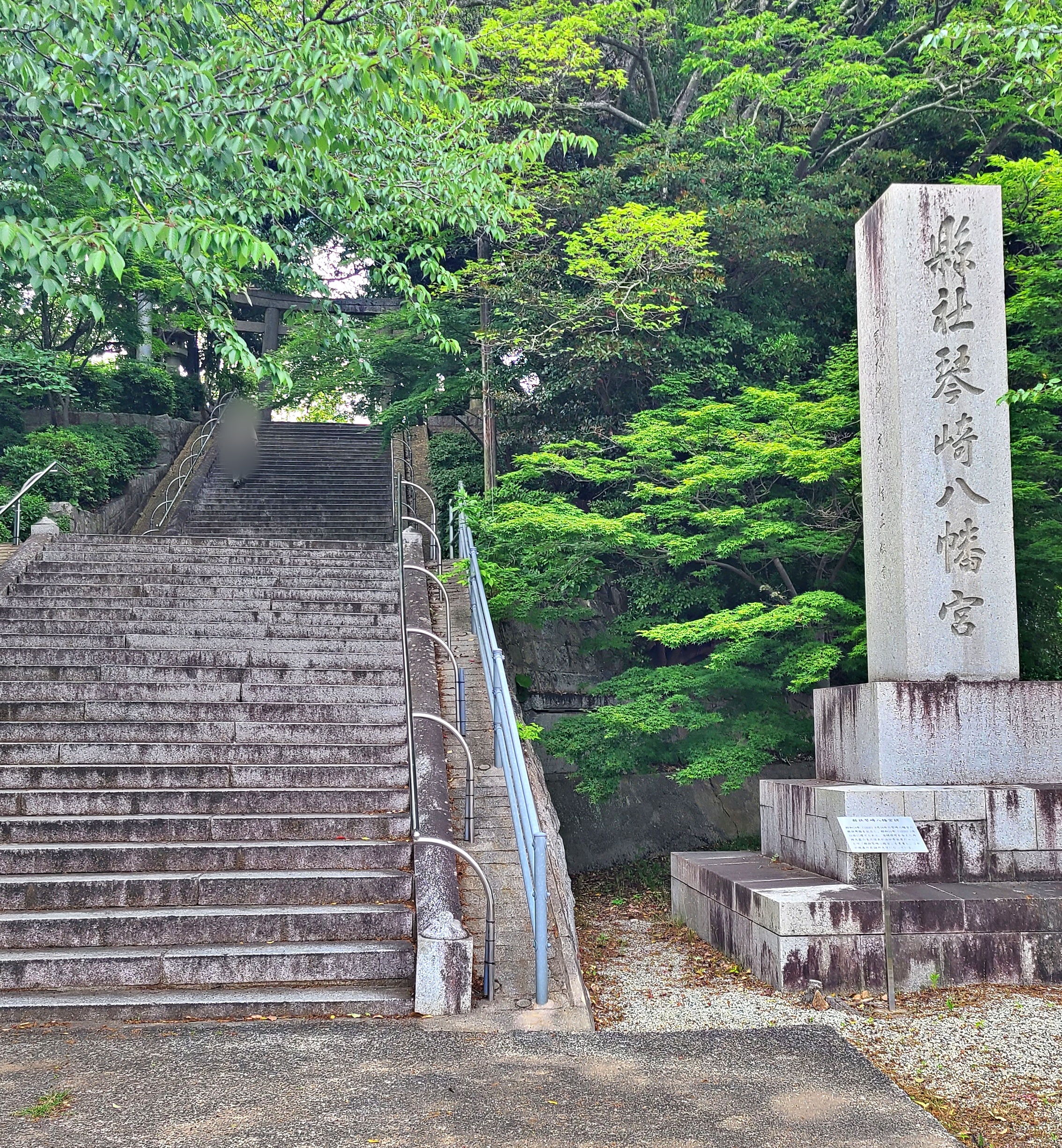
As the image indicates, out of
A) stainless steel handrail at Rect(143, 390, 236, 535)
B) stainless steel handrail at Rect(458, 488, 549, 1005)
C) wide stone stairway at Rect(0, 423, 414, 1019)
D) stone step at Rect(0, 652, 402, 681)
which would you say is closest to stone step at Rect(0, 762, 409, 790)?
wide stone stairway at Rect(0, 423, 414, 1019)

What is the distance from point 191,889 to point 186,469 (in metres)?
15.8

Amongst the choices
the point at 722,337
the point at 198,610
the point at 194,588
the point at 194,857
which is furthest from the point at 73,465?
the point at 194,857

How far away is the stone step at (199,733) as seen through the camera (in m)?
7.34

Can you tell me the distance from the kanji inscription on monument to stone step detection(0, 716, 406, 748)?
3940 millimetres

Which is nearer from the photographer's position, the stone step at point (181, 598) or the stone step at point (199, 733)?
the stone step at point (199, 733)

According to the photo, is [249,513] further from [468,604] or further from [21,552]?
[468,604]

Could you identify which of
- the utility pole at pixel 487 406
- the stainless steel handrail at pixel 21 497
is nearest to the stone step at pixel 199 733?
the stainless steel handrail at pixel 21 497

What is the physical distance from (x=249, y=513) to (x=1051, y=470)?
42.0 ft

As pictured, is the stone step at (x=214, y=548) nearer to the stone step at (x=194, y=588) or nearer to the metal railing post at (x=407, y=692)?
the metal railing post at (x=407, y=692)

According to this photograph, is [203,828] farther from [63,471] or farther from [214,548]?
[63,471]

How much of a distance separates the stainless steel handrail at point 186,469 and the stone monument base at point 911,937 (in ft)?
45.1

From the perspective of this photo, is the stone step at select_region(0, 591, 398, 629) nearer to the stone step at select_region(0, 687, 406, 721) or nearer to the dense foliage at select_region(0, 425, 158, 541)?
the stone step at select_region(0, 687, 406, 721)

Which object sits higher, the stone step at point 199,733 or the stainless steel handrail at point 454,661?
the stainless steel handrail at point 454,661

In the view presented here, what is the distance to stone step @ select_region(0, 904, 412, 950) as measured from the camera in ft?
17.1
